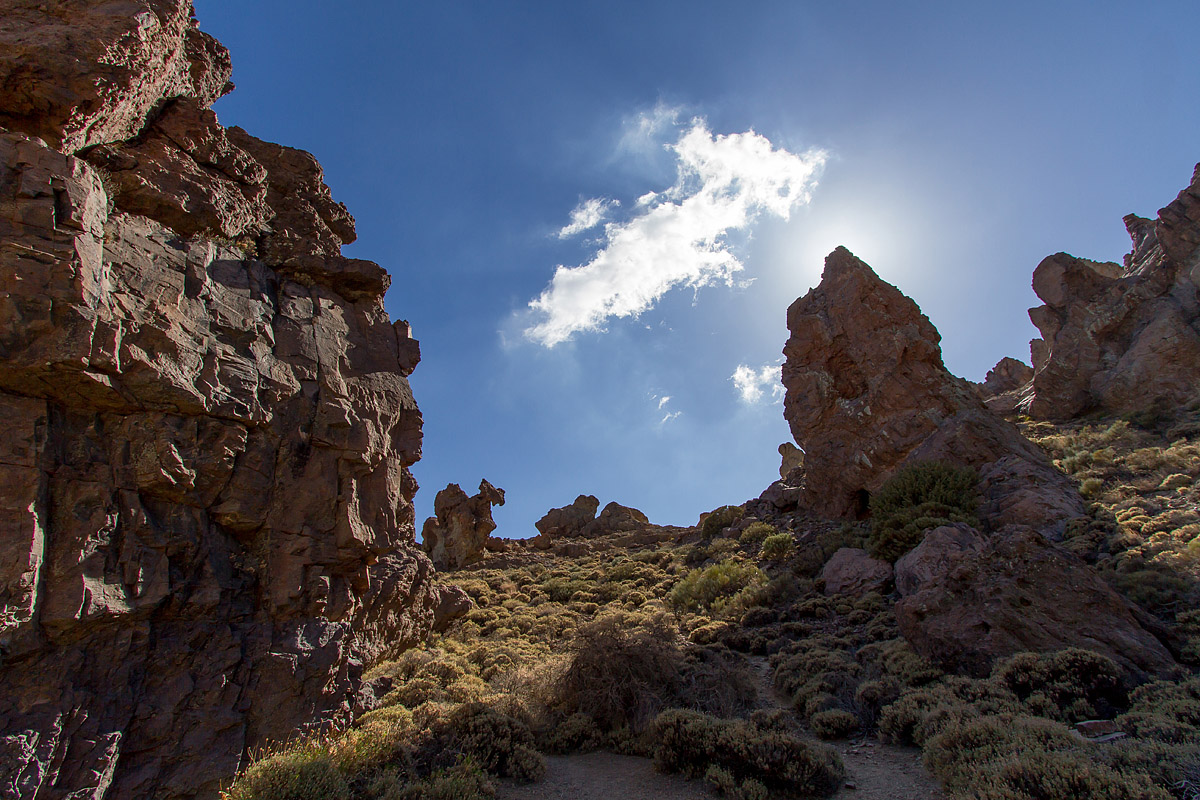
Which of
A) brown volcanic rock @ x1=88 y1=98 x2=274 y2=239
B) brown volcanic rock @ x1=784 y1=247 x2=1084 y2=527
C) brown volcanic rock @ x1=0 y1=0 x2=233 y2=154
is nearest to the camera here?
brown volcanic rock @ x1=0 y1=0 x2=233 y2=154

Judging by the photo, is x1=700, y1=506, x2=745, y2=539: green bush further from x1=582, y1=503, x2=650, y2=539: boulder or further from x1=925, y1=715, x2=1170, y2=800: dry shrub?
x1=925, y1=715, x2=1170, y2=800: dry shrub

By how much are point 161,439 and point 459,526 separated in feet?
82.5

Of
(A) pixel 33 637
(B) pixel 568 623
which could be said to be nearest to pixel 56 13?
(A) pixel 33 637

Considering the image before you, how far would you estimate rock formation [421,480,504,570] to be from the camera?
1200 inches

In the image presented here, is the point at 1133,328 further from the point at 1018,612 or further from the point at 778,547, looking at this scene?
the point at 1018,612

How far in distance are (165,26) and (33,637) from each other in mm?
9725

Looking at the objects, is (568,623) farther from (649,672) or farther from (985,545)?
(985,545)

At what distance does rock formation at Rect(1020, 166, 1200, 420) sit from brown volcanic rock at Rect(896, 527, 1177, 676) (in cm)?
2195

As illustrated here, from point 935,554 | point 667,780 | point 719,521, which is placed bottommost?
point 667,780

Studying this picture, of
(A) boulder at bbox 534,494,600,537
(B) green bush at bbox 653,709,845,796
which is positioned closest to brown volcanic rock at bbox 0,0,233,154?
(B) green bush at bbox 653,709,845,796

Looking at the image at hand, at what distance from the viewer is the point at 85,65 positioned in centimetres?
766

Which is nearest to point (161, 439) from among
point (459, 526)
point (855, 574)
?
point (855, 574)

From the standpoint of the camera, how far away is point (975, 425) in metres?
20.0

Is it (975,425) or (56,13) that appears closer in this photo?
(56,13)
